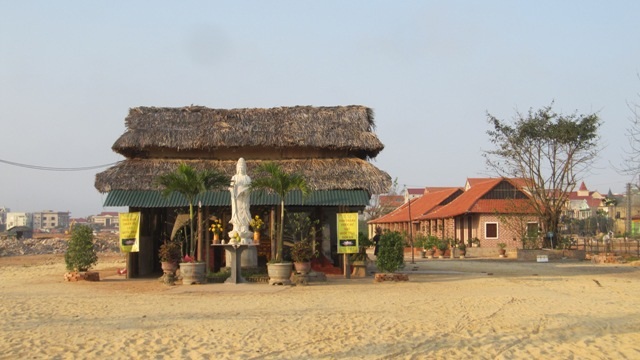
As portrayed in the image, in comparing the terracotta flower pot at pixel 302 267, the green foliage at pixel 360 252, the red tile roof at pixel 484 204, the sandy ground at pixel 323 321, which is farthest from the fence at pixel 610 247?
the terracotta flower pot at pixel 302 267

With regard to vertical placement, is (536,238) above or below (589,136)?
below

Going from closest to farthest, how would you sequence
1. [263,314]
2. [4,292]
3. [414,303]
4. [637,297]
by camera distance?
1. [263,314]
2. [414,303]
3. [637,297]
4. [4,292]

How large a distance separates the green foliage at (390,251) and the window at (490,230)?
22.0 metres

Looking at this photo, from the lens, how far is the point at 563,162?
115 feet

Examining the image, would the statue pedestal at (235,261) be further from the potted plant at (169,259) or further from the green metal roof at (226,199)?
the green metal roof at (226,199)

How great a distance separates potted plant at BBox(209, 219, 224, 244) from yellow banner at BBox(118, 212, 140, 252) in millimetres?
2187

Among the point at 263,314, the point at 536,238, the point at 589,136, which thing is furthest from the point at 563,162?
the point at 263,314

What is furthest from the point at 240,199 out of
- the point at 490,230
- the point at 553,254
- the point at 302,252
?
the point at 490,230

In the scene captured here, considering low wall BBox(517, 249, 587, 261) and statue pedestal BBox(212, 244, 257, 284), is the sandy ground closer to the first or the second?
statue pedestal BBox(212, 244, 257, 284)

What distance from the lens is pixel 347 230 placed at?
1995 cm

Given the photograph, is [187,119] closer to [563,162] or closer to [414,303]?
[414,303]

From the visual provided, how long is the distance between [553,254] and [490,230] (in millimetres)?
7378

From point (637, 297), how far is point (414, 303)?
5413 millimetres

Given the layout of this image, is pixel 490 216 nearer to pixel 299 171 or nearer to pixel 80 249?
pixel 299 171
